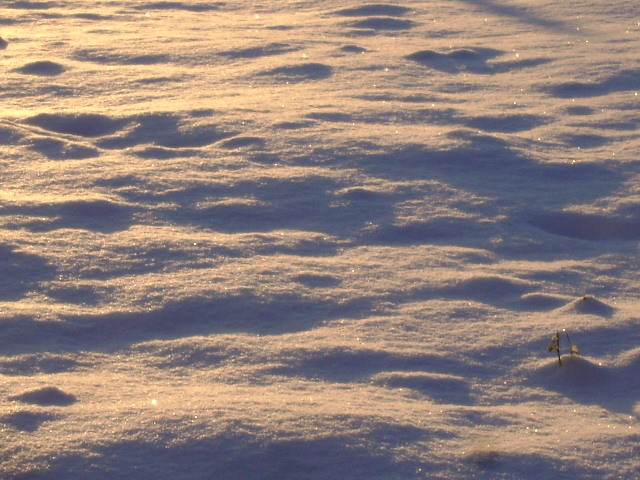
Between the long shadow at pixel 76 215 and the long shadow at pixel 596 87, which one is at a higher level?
the long shadow at pixel 596 87

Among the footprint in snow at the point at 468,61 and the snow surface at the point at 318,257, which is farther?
the footprint in snow at the point at 468,61

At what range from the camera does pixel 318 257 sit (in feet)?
9.23

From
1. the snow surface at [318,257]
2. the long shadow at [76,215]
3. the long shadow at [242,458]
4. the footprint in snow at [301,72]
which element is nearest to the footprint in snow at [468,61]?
the snow surface at [318,257]

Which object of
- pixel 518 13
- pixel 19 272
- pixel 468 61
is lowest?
pixel 19 272

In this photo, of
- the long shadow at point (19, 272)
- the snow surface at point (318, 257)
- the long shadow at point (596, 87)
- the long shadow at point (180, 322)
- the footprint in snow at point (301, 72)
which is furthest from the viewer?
the footprint in snow at point (301, 72)

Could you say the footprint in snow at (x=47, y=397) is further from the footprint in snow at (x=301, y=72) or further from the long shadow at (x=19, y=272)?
the footprint in snow at (x=301, y=72)

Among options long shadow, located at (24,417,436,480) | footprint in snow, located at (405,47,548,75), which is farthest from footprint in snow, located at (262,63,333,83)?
long shadow, located at (24,417,436,480)

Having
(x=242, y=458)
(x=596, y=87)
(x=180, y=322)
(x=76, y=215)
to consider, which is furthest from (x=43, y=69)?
(x=242, y=458)

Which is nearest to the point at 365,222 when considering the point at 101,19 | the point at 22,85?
the point at 22,85

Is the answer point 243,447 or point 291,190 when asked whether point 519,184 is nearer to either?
point 291,190

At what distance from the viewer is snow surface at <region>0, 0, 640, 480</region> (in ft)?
6.48

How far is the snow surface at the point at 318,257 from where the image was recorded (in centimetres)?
197

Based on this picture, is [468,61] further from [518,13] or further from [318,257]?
[318,257]

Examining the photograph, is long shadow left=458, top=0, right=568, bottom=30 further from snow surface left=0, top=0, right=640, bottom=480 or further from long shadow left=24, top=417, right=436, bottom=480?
long shadow left=24, top=417, right=436, bottom=480
